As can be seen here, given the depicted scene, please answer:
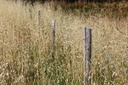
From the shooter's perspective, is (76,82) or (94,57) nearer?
(76,82)

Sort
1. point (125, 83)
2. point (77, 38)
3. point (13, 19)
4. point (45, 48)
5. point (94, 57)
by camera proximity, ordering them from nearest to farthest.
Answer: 1. point (125, 83)
2. point (94, 57)
3. point (77, 38)
4. point (45, 48)
5. point (13, 19)

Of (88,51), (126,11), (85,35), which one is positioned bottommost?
(126,11)

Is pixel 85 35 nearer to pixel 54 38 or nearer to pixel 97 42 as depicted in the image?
pixel 97 42

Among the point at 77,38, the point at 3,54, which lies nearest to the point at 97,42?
the point at 77,38

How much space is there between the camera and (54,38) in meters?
5.57

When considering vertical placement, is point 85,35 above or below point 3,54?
above

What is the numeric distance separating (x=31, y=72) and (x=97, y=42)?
144 centimetres

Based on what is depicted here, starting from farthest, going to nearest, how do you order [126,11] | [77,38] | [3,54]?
[126,11]
[77,38]
[3,54]

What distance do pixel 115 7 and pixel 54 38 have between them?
341 inches

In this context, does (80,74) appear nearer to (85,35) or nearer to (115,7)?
(85,35)

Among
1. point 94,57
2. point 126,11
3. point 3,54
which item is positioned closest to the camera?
point 3,54

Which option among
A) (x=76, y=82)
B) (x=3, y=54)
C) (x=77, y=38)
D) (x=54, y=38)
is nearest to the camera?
(x=76, y=82)

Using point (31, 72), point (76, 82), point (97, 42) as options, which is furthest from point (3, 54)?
point (97, 42)

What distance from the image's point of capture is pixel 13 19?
810 centimetres
